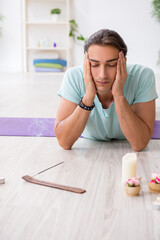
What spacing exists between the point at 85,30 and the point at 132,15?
933 millimetres

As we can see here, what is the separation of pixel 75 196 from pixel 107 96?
0.77 metres

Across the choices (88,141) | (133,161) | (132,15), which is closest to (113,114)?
(88,141)

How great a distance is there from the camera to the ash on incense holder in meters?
1.58

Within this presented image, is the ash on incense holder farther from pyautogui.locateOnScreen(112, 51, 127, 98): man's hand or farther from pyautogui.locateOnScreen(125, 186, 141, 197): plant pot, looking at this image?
pyautogui.locateOnScreen(112, 51, 127, 98): man's hand

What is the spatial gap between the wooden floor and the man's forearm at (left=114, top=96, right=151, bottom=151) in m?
0.10

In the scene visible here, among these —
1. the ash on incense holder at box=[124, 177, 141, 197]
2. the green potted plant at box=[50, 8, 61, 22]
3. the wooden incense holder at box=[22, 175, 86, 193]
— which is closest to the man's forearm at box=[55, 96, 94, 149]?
the wooden incense holder at box=[22, 175, 86, 193]

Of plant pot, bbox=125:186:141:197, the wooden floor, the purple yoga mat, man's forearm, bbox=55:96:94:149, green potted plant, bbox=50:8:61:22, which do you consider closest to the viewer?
the wooden floor

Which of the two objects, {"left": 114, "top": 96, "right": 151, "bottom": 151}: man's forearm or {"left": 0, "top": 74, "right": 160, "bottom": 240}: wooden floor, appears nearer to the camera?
{"left": 0, "top": 74, "right": 160, "bottom": 240}: wooden floor

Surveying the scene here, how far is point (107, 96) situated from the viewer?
86.8 inches

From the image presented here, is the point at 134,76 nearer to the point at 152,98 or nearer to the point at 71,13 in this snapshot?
the point at 152,98

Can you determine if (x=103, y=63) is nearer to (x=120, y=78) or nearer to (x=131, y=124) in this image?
(x=120, y=78)

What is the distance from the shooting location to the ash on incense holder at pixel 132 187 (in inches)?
62.4

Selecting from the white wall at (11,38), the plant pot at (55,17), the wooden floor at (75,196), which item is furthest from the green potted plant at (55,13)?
the wooden floor at (75,196)

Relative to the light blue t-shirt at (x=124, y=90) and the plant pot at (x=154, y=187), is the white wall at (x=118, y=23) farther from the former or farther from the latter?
the plant pot at (x=154, y=187)
